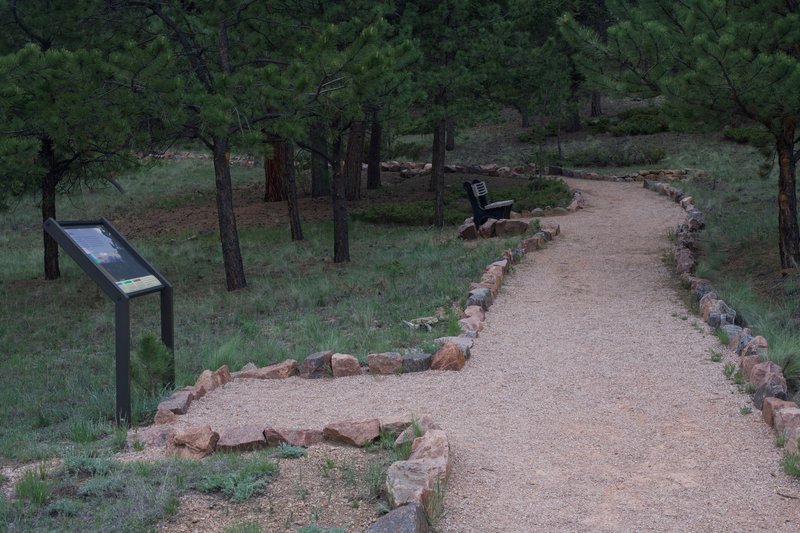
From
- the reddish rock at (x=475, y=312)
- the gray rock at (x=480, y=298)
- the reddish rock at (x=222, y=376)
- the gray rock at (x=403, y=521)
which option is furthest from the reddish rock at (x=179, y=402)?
the gray rock at (x=480, y=298)

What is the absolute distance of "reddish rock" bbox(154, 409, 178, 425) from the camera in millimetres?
5809

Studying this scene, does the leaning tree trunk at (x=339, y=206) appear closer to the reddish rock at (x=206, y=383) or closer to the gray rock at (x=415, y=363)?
the gray rock at (x=415, y=363)

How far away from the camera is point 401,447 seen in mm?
4773

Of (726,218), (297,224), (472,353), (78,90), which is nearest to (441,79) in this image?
(297,224)

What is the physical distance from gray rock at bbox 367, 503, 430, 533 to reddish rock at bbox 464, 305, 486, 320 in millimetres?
4977

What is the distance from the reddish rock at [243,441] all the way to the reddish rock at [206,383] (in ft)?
4.67

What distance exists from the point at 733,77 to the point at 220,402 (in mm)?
6158

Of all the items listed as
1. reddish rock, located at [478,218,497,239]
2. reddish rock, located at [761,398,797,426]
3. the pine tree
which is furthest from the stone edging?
reddish rock, located at [478,218,497,239]

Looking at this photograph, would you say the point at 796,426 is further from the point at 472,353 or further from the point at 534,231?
the point at 534,231

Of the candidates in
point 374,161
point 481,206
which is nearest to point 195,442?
point 481,206

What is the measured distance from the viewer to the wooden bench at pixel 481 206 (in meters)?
15.7

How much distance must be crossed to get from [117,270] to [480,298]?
4.36 m

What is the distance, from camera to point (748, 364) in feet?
21.0

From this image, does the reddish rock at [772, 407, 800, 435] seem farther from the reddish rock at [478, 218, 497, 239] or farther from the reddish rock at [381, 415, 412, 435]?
the reddish rock at [478, 218, 497, 239]
